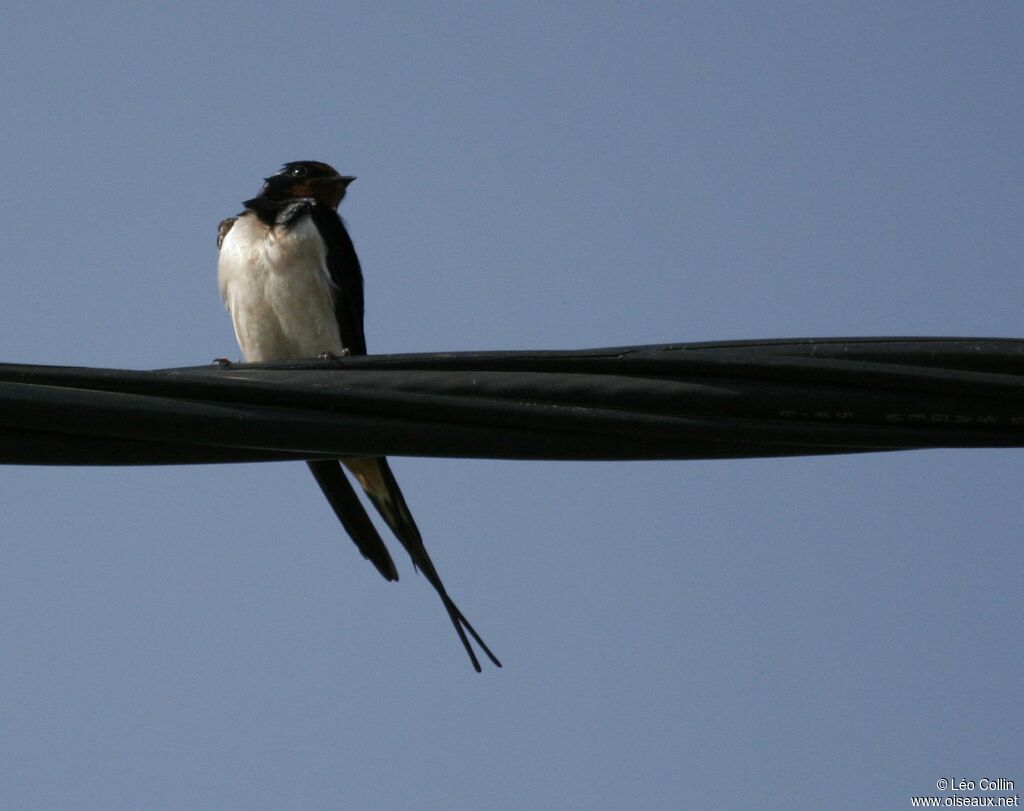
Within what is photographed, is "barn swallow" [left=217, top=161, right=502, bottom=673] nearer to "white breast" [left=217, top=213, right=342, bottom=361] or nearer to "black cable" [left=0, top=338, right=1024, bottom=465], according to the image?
"white breast" [left=217, top=213, right=342, bottom=361]

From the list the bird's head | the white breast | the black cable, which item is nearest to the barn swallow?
the white breast

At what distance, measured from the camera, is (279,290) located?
475cm

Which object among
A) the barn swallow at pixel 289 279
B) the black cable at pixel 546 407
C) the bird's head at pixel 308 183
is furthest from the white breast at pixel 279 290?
the black cable at pixel 546 407

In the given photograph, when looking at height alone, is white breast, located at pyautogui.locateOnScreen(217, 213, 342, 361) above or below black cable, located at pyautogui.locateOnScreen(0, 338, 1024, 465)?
above

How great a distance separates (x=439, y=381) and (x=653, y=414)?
0.29 metres

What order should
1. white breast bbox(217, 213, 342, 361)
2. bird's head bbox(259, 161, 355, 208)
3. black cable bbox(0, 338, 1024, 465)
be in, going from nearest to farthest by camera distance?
1. black cable bbox(0, 338, 1024, 465)
2. white breast bbox(217, 213, 342, 361)
3. bird's head bbox(259, 161, 355, 208)

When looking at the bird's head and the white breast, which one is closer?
the white breast

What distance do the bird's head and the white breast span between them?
44 cm

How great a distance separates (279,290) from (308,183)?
0.67m

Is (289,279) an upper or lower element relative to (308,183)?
lower

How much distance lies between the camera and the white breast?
4762 mm

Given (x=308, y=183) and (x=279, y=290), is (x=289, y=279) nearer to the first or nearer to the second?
(x=279, y=290)

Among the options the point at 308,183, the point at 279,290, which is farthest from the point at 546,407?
the point at 308,183

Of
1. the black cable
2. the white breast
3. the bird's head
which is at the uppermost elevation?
the bird's head
